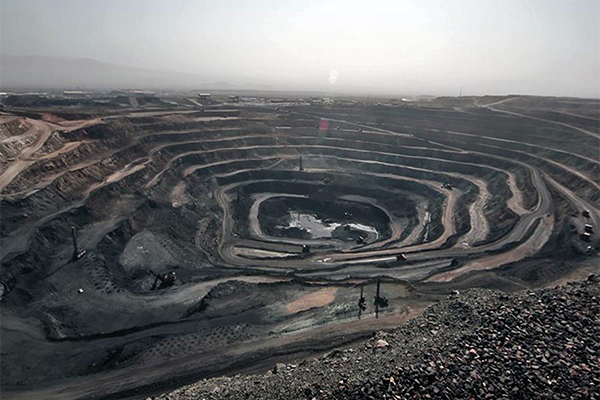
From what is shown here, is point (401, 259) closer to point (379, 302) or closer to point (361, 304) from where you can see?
point (379, 302)

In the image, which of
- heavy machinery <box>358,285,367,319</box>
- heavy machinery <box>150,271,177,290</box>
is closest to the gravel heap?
heavy machinery <box>358,285,367,319</box>

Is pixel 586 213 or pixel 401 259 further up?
pixel 586 213

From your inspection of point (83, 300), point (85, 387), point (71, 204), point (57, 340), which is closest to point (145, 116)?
point (71, 204)

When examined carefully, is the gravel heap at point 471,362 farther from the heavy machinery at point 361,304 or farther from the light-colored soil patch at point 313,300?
the light-colored soil patch at point 313,300

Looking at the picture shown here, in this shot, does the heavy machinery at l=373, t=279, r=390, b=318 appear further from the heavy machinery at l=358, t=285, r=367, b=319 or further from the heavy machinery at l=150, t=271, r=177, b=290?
the heavy machinery at l=150, t=271, r=177, b=290

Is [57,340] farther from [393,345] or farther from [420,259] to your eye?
[420,259]

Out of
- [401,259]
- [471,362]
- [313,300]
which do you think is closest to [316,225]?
[401,259]
